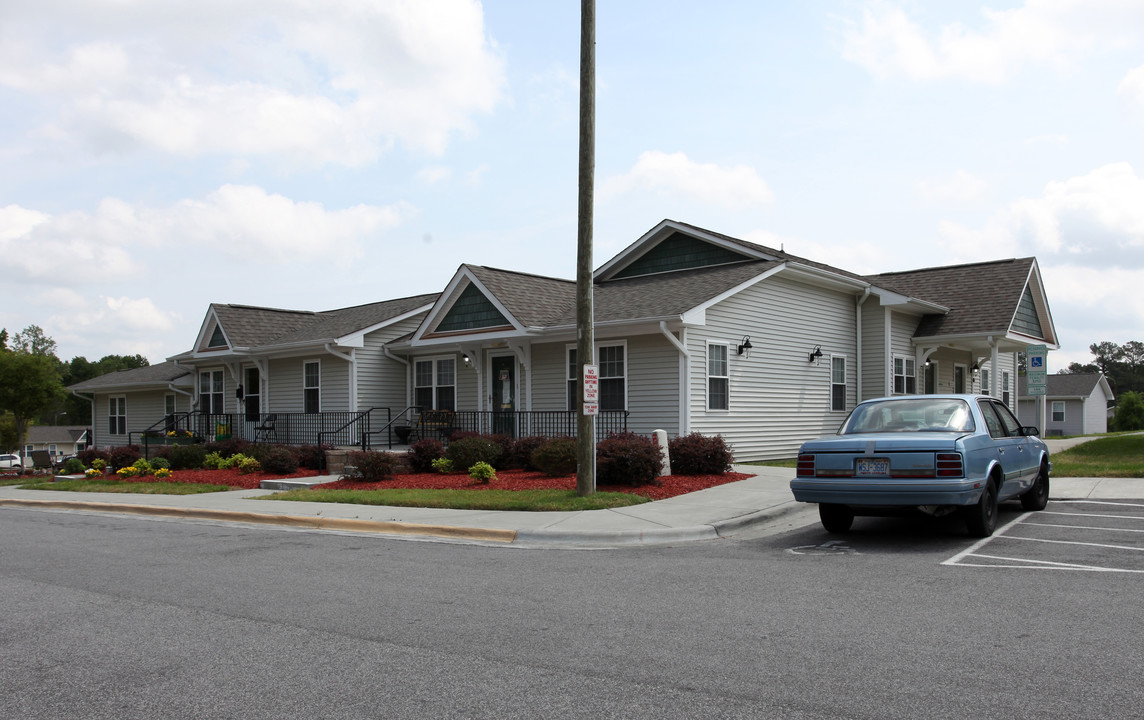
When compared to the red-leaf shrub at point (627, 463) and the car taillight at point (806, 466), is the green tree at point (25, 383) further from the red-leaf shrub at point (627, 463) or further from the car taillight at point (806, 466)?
the car taillight at point (806, 466)

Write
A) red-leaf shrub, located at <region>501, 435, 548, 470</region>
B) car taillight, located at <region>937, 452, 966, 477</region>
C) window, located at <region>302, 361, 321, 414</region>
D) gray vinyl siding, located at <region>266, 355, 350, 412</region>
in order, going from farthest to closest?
window, located at <region>302, 361, 321, 414</region>
gray vinyl siding, located at <region>266, 355, 350, 412</region>
red-leaf shrub, located at <region>501, 435, 548, 470</region>
car taillight, located at <region>937, 452, 966, 477</region>

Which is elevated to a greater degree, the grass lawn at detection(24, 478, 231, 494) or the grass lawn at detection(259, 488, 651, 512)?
the grass lawn at detection(259, 488, 651, 512)

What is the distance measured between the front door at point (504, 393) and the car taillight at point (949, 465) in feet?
42.6

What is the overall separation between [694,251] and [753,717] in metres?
19.3

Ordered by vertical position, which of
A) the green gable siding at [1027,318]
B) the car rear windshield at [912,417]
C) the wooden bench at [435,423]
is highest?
the green gable siding at [1027,318]

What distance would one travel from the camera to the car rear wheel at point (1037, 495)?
37.7 ft

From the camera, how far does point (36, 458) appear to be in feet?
97.8

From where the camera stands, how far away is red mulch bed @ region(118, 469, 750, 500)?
14.1m

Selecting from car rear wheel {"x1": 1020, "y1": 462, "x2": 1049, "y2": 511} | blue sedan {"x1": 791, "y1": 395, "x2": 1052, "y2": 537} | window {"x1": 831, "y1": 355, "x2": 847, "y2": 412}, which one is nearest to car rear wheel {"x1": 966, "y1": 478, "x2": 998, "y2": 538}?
blue sedan {"x1": 791, "y1": 395, "x2": 1052, "y2": 537}

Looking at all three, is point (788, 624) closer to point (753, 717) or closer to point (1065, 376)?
point (753, 717)

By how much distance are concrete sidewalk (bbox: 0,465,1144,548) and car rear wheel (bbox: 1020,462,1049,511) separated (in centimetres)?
136

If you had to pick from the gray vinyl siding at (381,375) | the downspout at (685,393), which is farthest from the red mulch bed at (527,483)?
the gray vinyl siding at (381,375)

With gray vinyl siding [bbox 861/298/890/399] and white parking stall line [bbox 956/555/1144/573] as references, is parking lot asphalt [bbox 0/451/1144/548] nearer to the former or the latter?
white parking stall line [bbox 956/555/1144/573]

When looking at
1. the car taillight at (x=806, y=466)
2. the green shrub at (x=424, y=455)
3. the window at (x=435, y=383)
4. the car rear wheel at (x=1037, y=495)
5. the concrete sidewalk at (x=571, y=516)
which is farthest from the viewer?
→ the window at (x=435, y=383)
